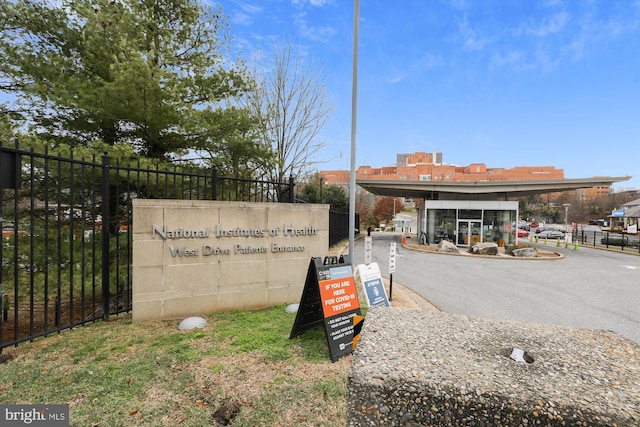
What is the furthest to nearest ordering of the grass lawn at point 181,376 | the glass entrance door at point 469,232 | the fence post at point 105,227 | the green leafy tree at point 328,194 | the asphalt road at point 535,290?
the green leafy tree at point 328,194 < the glass entrance door at point 469,232 < the asphalt road at point 535,290 < the fence post at point 105,227 < the grass lawn at point 181,376

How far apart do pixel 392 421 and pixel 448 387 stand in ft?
1.27

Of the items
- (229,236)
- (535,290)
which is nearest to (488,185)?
(535,290)

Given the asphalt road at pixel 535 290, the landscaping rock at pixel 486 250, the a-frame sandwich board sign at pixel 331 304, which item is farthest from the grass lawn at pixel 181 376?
the landscaping rock at pixel 486 250

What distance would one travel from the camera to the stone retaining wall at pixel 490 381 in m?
1.62

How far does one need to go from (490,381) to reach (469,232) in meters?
21.4

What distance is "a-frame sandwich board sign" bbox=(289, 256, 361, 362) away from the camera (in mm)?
3848

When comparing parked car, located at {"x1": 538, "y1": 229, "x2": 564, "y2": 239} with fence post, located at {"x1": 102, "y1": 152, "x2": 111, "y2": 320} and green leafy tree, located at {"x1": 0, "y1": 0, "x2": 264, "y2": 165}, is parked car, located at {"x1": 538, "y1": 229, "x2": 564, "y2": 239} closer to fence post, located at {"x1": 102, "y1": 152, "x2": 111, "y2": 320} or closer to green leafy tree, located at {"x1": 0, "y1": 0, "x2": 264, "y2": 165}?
green leafy tree, located at {"x1": 0, "y1": 0, "x2": 264, "y2": 165}

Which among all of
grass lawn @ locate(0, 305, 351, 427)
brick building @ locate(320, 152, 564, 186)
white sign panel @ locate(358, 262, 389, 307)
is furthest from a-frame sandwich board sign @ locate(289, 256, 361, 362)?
brick building @ locate(320, 152, 564, 186)

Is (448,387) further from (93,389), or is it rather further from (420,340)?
(93,389)

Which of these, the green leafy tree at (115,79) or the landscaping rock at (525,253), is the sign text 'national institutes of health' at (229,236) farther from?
the landscaping rock at (525,253)

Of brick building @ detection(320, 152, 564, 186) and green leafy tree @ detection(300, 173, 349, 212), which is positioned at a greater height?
brick building @ detection(320, 152, 564, 186)

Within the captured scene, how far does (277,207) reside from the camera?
19.2ft

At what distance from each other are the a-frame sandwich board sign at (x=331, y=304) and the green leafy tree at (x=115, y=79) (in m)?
4.68

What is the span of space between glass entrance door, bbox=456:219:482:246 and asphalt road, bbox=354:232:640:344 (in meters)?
7.05
